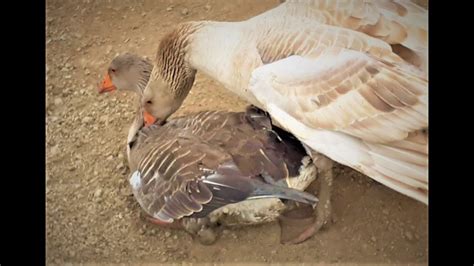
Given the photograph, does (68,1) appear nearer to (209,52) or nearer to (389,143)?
(209,52)

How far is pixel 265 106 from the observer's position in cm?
146

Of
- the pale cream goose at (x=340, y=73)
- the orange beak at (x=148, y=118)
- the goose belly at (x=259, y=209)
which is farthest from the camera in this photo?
the orange beak at (x=148, y=118)

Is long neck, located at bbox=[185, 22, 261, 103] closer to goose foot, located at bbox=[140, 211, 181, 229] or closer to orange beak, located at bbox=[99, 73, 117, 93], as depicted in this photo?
orange beak, located at bbox=[99, 73, 117, 93]

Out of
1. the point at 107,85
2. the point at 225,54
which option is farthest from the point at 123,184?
the point at 225,54

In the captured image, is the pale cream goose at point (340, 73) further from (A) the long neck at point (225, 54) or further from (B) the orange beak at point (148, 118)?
(B) the orange beak at point (148, 118)

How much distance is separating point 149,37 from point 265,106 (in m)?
0.55

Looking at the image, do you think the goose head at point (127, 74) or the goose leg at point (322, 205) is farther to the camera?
the goose head at point (127, 74)

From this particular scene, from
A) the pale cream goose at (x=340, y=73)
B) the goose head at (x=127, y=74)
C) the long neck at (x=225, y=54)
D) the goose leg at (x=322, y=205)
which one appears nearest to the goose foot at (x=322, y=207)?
the goose leg at (x=322, y=205)

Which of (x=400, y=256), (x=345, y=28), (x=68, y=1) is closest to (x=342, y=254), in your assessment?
(x=400, y=256)

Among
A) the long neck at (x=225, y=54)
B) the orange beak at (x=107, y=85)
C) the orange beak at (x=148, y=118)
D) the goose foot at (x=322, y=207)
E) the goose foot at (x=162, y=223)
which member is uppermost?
the long neck at (x=225, y=54)

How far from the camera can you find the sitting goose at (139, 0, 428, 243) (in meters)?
1.37

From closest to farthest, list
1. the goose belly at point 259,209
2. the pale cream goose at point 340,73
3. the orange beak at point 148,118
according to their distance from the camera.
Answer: the pale cream goose at point 340,73 → the goose belly at point 259,209 → the orange beak at point 148,118

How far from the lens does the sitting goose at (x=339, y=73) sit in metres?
1.37

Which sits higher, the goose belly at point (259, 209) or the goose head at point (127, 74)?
the goose head at point (127, 74)
